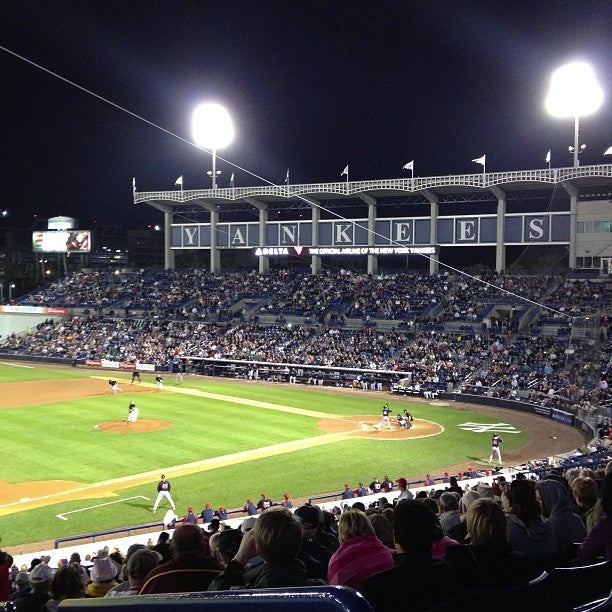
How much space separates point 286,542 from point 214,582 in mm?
479

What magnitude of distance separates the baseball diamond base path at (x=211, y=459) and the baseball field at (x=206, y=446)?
7 cm

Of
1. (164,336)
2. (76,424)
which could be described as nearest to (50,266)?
(164,336)

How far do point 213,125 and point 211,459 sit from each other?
3761 cm

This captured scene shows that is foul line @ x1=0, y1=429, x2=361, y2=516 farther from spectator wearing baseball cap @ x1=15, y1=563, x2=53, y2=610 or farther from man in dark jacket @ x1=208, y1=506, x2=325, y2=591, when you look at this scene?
man in dark jacket @ x1=208, y1=506, x2=325, y2=591

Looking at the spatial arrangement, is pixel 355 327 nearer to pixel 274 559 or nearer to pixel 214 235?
pixel 214 235

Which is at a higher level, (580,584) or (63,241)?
(63,241)

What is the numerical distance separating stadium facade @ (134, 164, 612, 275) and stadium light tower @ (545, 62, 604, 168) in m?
4.10

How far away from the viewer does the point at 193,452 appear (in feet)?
85.6

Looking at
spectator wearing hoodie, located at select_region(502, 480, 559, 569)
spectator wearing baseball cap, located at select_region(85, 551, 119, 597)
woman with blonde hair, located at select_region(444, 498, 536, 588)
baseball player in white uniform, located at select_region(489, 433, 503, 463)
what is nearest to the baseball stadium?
baseball player in white uniform, located at select_region(489, 433, 503, 463)

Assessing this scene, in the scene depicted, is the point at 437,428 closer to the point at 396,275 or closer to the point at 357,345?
the point at 357,345

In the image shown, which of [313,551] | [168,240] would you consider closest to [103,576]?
[313,551]

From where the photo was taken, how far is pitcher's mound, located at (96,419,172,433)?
97.2 feet

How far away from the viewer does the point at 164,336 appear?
56938mm

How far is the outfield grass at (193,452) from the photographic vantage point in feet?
63.9
